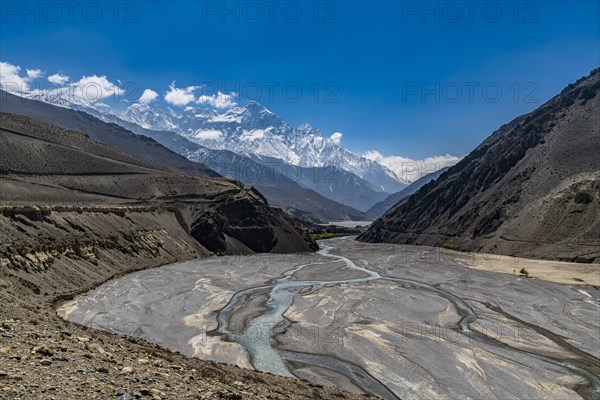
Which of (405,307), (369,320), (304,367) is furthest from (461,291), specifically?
(304,367)

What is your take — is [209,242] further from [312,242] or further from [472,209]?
[472,209]

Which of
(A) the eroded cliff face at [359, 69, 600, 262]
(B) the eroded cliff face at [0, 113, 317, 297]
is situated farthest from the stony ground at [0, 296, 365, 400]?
(A) the eroded cliff face at [359, 69, 600, 262]

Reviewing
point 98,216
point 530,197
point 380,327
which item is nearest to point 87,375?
point 380,327

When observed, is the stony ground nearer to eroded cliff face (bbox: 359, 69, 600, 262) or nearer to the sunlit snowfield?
the sunlit snowfield

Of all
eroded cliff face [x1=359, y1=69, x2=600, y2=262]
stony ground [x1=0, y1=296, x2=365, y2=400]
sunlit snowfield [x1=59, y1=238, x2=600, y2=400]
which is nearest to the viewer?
stony ground [x1=0, y1=296, x2=365, y2=400]

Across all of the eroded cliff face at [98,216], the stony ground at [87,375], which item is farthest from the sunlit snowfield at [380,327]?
the stony ground at [87,375]

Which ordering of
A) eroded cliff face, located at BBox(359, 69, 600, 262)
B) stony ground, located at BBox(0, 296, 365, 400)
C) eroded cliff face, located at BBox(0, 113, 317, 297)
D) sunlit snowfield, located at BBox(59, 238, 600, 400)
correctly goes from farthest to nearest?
1. eroded cliff face, located at BBox(359, 69, 600, 262)
2. eroded cliff face, located at BBox(0, 113, 317, 297)
3. sunlit snowfield, located at BBox(59, 238, 600, 400)
4. stony ground, located at BBox(0, 296, 365, 400)

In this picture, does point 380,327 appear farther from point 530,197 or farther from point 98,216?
point 530,197
